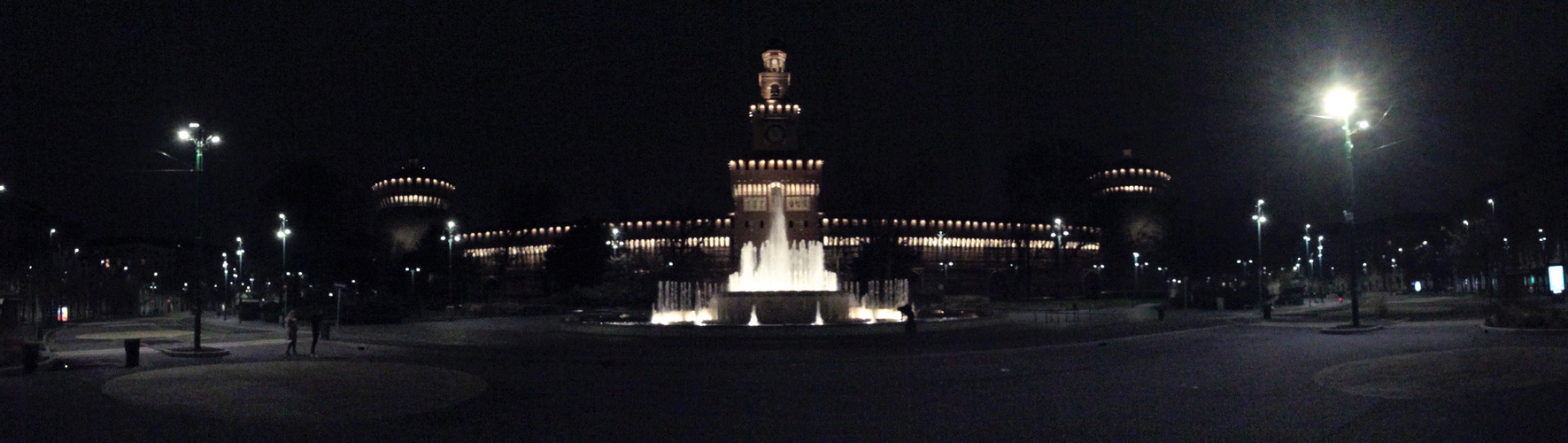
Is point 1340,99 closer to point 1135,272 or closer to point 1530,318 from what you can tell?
point 1530,318

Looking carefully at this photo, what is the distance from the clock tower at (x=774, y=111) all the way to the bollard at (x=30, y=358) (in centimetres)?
7871

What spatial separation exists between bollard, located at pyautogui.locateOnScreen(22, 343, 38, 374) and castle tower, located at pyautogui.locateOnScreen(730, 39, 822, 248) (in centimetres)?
7127

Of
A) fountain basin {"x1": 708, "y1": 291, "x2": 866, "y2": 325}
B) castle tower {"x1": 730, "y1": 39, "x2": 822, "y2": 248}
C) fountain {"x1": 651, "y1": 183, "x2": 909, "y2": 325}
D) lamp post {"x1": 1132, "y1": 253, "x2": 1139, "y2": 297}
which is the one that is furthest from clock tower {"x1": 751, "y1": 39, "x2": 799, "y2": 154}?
fountain basin {"x1": 708, "y1": 291, "x2": 866, "y2": 325}

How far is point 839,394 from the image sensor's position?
15289 millimetres

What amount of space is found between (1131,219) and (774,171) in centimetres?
5449

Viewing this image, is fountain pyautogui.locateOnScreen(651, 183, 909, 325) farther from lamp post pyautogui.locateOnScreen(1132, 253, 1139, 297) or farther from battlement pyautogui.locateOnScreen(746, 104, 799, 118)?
lamp post pyautogui.locateOnScreen(1132, 253, 1139, 297)

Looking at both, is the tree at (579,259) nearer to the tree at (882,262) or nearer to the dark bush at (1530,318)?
the tree at (882,262)

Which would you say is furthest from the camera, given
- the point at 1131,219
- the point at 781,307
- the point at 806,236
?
the point at 1131,219

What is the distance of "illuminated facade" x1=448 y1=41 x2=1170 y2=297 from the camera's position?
93.0 m

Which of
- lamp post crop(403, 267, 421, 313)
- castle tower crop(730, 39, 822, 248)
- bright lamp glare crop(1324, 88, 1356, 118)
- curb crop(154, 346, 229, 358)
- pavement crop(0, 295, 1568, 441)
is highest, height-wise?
castle tower crop(730, 39, 822, 248)

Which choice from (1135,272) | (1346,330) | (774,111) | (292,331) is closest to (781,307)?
(292,331)

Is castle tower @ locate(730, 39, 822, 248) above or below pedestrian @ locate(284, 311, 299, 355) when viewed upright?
above

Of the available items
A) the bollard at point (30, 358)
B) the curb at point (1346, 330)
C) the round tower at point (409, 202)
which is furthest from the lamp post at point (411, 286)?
the curb at point (1346, 330)

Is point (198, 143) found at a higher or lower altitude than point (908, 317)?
higher
